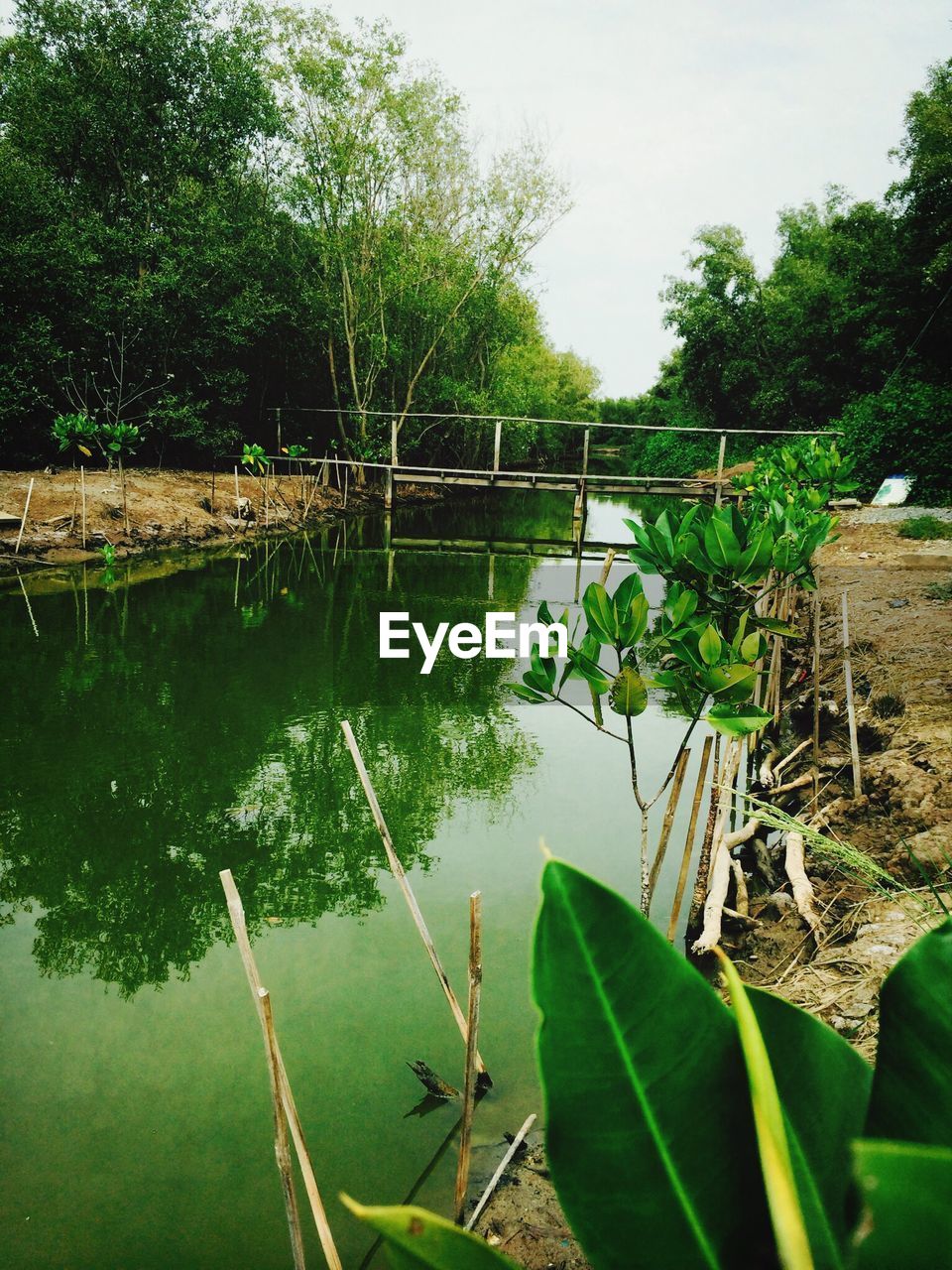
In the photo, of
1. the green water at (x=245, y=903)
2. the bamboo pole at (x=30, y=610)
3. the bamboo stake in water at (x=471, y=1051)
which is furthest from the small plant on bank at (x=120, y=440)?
the bamboo stake in water at (x=471, y=1051)

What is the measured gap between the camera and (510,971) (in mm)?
2701

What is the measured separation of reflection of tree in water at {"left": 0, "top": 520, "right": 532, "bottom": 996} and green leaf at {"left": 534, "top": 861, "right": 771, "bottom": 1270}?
274 cm

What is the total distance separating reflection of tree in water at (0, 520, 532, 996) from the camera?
Result: 10.2 ft

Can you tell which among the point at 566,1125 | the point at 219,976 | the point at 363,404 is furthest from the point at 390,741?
the point at 363,404

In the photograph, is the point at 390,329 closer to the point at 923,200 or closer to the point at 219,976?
the point at 923,200

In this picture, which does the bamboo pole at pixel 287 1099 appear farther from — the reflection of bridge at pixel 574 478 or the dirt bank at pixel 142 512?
the reflection of bridge at pixel 574 478

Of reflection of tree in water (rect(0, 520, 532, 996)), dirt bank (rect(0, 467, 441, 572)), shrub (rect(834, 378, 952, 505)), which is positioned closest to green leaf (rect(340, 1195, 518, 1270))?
reflection of tree in water (rect(0, 520, 532, 996))

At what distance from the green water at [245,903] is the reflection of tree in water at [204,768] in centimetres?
2

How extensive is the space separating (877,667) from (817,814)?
A: 5.30 ft

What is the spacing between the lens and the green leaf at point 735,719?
6.51 ft

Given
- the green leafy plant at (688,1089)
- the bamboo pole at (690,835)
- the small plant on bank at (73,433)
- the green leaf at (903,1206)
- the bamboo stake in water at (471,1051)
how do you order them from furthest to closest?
the small plant on bank at (73,433) < the bamboo pole at (690,835) < the bamboo stake in water at (471,1051) < the green leafy plant at (688,1089) < the green leaf at (903,1206)

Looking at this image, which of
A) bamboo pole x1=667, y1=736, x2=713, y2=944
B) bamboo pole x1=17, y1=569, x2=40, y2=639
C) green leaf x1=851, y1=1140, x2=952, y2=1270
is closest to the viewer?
green leaf x1=851, y1=1140, x2=952, y2=1270

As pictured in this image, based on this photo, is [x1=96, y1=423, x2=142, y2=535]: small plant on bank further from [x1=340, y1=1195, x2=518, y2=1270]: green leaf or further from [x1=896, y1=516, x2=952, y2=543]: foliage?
[x1=340, y1=1195, x2=518, y2=1270]: green leaf

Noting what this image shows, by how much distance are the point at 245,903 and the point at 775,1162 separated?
311 centimetres
